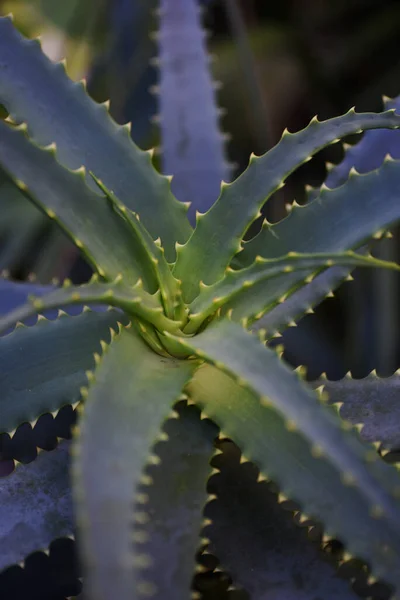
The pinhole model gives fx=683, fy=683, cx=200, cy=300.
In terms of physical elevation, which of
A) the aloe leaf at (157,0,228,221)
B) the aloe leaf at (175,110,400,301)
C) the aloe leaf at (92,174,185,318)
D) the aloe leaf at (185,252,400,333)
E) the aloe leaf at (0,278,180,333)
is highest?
the aloe leaf at (157,0,228,221)

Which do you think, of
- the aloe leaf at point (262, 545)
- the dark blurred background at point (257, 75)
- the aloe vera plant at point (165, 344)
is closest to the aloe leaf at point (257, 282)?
the aloe vera plant at point (165, 344)

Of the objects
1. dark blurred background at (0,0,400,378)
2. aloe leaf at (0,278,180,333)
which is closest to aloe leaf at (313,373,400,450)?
aloe leaf at (0,278,180,333)

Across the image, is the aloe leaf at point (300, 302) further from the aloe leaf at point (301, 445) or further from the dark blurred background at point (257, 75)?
the dark blurred background at point (257, 75)

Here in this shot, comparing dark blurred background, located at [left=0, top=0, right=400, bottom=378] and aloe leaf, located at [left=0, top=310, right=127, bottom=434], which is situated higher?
dark blurred background, located at [left=0, top=0, right=400, bottom=378]

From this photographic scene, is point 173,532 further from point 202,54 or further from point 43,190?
point 202,54

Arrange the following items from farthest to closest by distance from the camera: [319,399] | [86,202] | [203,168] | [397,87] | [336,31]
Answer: [336,31] → [397,87] → [203,168] → [86,202] → [319,399]

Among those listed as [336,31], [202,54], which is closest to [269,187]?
[202,54]

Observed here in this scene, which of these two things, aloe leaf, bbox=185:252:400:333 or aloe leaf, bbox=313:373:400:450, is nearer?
aloe leaf, bbox=185:252:400:333

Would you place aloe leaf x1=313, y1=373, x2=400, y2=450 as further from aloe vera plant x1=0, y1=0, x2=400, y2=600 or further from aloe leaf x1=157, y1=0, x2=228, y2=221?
aloe leaf x1=157, y1=0, x2=228, y2=221
